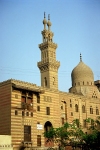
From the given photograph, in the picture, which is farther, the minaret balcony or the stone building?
the minaret balcony

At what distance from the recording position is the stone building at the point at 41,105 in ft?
115

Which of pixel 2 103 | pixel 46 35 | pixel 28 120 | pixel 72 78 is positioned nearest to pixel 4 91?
pixel 2 103

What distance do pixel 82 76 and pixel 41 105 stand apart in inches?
837

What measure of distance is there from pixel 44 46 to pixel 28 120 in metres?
20.8

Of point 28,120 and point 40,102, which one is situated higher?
point 40,102

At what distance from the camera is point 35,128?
37.3m

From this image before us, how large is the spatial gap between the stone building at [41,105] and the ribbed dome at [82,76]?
780cm

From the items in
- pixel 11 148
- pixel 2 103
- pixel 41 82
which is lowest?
pixel 11 148

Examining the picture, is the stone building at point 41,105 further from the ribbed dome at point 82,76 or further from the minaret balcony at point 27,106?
the ribbed dome at point 82,76

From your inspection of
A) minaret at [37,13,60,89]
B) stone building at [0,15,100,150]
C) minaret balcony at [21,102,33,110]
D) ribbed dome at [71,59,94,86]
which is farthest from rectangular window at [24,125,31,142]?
ribbed dome at [71,59,94,86]

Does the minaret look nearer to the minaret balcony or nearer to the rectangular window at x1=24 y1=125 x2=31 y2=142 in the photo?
the minaret balcony

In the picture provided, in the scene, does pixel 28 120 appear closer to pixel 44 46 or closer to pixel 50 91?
pixel 50 91

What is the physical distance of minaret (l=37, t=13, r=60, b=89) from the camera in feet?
169

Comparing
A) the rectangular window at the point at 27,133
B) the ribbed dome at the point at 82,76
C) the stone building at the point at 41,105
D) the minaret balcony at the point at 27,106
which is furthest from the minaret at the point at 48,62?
the rectangular window at the point at 27,133
